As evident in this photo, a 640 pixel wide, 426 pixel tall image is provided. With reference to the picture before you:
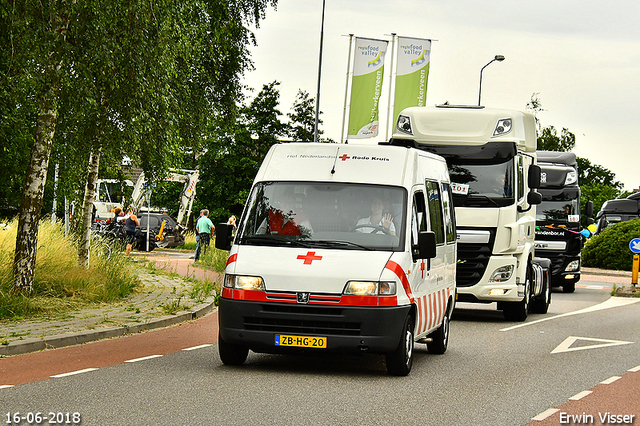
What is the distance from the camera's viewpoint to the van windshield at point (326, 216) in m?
9.47

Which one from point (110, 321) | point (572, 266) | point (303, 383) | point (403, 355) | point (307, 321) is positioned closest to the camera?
point (303, 383)

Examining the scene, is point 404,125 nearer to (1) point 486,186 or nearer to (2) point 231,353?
(1) point 486,186

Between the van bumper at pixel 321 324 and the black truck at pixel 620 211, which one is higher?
the black truck at pixel 620 211

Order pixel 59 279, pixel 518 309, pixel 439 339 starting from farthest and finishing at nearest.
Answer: pixel 518 309, pixel 59 279, pixel 439 339

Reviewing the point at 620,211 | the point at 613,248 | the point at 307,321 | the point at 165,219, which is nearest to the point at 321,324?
the point at 307,321

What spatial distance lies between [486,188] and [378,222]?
601 centimetres

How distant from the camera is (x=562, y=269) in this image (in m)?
24.0

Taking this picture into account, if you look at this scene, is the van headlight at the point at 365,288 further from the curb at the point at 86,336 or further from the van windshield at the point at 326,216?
the curb at the point at 86,336

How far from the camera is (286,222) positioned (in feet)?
31.8

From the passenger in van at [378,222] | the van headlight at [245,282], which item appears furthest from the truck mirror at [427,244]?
the van headlight at [245,282]

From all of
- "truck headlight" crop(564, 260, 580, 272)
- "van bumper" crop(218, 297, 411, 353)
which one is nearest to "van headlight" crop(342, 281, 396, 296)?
"van bumper" crop(218, 297, 411, 353)

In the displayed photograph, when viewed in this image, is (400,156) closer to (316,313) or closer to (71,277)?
(316,313)

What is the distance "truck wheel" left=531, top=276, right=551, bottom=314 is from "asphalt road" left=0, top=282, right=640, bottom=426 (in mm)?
4378

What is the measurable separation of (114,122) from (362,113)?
16.6 metres
